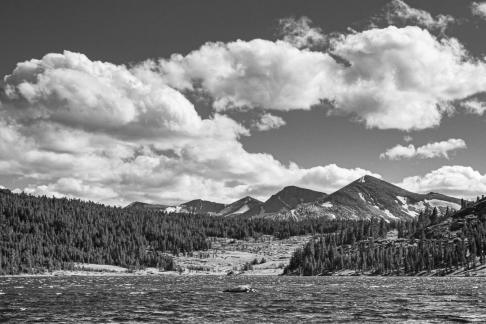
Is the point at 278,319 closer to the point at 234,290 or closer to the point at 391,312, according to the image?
the point at 391,312

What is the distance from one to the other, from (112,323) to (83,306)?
25693 millimetres

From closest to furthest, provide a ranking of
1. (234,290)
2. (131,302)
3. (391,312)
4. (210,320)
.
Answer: (210,320) < (391,312) < (131,302) < (234,290)

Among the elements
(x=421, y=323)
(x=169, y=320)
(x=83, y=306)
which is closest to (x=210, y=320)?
(x=169, y=320)

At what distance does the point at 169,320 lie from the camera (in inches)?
2534

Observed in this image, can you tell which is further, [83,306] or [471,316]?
[83,306]

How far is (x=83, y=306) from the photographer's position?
84875 millimetres

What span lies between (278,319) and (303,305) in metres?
20.6

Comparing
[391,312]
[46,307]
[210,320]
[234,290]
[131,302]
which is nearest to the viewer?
[210,320]

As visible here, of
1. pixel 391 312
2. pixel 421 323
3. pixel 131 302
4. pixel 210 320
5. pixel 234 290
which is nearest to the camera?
pixel 421 323

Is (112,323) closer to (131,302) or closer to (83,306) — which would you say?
(83,306)

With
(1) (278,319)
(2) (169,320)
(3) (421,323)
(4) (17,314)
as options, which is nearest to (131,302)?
(4) (17,314)

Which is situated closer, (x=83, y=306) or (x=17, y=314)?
(x=17, y=314)

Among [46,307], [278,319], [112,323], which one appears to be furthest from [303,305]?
[46,307]

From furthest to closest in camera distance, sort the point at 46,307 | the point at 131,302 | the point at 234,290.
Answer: the point at 234,290
the point at 131,302
the point at 46,307
